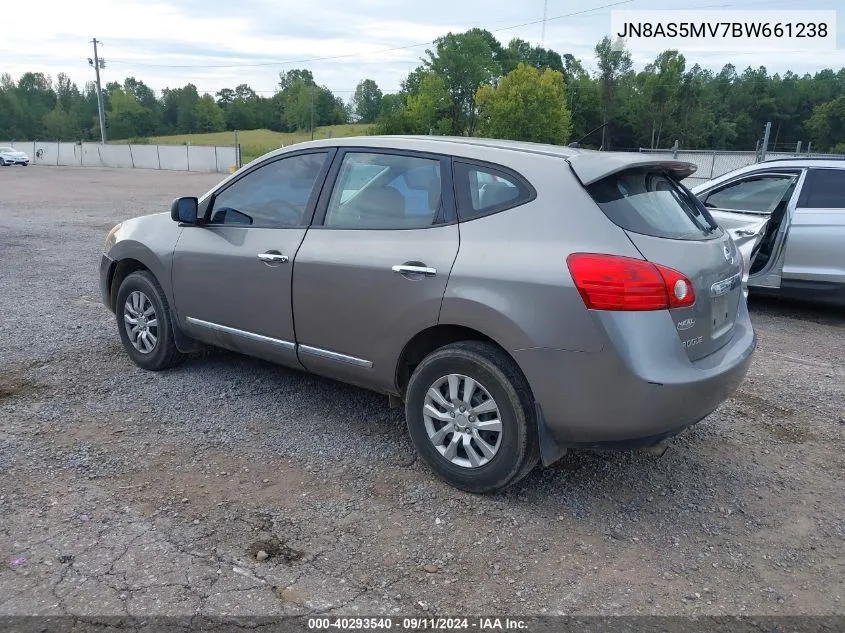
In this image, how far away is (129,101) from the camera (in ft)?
335

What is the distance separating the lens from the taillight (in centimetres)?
297

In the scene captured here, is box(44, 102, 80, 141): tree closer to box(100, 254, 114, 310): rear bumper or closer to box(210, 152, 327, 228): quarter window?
box(100, 254, 114, 310): rear bumper

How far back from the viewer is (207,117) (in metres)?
106

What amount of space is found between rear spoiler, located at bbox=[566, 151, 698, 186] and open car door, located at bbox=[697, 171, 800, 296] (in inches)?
146

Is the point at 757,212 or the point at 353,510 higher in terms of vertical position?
the point at 757,212

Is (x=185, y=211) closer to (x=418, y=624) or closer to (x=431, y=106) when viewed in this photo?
(x=418, y=624)

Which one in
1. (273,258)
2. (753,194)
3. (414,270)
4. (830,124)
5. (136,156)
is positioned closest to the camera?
(414,270)

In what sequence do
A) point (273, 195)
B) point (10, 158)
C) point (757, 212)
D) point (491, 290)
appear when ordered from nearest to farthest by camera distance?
1. point (491, 290)
2. point (273, 195)
3. point (757, 212)
4. point (10, 158)

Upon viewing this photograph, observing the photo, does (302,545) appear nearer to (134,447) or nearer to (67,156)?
(134,447)

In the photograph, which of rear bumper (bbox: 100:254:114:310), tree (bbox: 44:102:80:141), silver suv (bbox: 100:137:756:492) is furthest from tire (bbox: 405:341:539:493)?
tree (bbox: 44:102:80:141)

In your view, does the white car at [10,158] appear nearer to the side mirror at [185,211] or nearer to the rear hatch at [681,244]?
the side mirror at [185,211]

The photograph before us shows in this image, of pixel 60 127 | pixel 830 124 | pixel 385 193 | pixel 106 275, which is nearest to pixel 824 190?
pixel 385 193

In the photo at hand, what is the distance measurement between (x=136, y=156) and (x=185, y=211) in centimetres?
5374

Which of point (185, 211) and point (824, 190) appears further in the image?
point (824, 190)
